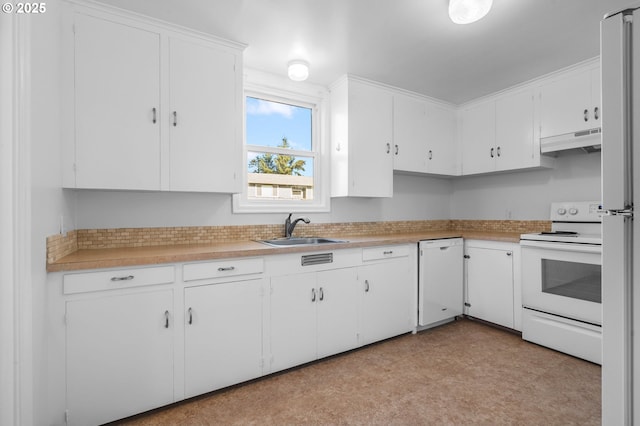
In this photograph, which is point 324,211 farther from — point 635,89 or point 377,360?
point 635,89

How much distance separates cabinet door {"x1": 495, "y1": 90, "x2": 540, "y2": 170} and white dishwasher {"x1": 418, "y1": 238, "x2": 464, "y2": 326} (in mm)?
1018

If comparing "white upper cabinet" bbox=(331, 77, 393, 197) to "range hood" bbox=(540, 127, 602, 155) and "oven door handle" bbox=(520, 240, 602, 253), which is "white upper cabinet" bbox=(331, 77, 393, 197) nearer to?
"oven door handle" bbox=(520, 240, 602, 253)

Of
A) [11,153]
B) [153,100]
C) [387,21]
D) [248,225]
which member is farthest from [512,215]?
[11,153]

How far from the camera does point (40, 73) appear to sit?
5.03 ft

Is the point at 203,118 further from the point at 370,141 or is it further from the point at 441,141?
the point at 441,141

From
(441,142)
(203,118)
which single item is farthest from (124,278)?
(441,142)

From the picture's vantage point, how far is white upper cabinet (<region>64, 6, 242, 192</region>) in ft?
6.46

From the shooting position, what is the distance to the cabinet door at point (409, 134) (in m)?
3.41

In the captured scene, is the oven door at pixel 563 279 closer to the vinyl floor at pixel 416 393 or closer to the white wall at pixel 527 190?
the vinyl floor at pixel 416 393

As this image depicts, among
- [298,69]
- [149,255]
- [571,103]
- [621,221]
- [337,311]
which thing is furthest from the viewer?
[571,103]

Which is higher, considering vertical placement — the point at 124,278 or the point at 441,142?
the point at 441,142

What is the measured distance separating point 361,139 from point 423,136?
0.92m

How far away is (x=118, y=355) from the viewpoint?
5.78 feet

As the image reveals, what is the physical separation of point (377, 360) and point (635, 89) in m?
2.24
